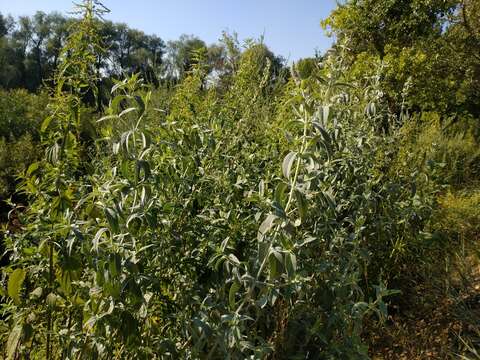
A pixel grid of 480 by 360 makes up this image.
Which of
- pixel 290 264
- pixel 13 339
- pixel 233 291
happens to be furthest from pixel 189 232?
pixel 13 339

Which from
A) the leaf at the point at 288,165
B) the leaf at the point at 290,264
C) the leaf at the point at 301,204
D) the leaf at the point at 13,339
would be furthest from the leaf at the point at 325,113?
the leaf at the point at 13,339

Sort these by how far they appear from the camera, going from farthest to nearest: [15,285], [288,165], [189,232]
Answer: [189,232] < [15,285] < [288,165]

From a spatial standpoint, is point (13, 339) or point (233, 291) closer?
point (233, 291)

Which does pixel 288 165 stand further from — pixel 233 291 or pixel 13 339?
pixel 13 339

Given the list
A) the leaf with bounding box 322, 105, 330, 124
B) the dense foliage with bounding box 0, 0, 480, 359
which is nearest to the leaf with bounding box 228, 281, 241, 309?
the dense foliage with bounding box 0, 0, 480, 359

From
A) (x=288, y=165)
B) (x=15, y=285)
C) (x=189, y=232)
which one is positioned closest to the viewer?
(x=288, y=165)

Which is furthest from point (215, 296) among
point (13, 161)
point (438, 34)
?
point (438, 34)

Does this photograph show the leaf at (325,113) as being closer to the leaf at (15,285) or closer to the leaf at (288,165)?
the leaf at (288,165)

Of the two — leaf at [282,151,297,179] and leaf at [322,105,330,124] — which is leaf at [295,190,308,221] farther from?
leaf at [322,105,330,124]

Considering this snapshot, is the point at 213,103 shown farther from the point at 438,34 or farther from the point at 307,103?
the point at 438,34

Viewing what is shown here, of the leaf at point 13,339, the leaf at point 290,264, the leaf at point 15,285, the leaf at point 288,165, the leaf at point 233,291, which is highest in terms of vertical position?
the leaf at point 288,165

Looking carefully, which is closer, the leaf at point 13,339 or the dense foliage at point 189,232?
the dense foliage at point 189,232

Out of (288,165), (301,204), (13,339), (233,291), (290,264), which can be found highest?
(288,165)

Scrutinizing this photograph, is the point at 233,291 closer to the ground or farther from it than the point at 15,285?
farther from it
